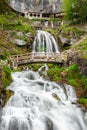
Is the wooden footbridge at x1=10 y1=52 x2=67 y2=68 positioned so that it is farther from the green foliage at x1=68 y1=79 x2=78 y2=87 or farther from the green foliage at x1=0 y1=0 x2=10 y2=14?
the green foliage at x1=0 y1=0 x2=10 y2=14

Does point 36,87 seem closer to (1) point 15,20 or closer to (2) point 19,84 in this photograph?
(2) point 19,84

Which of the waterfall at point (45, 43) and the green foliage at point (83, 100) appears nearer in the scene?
the green foliage at point (83, 100)

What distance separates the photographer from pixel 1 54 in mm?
34375

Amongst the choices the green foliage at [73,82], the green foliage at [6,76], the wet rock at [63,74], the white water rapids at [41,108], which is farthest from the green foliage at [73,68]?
the green foliage at [6,76]

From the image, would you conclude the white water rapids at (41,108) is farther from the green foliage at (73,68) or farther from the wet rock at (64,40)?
the wet rock at (64,40)

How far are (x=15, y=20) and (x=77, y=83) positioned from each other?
918 inches

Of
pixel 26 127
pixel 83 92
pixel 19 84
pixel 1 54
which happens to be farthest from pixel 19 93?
pixel 1 54

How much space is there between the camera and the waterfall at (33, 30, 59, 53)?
133ft

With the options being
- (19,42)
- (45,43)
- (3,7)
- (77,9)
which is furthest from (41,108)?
(77,9)

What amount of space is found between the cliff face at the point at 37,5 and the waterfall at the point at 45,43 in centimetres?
2741

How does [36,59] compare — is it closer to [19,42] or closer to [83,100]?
[83,100]

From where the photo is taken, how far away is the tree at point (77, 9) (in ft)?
167

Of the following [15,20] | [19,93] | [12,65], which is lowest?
[19,93]

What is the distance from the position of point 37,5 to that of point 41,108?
52855mm
